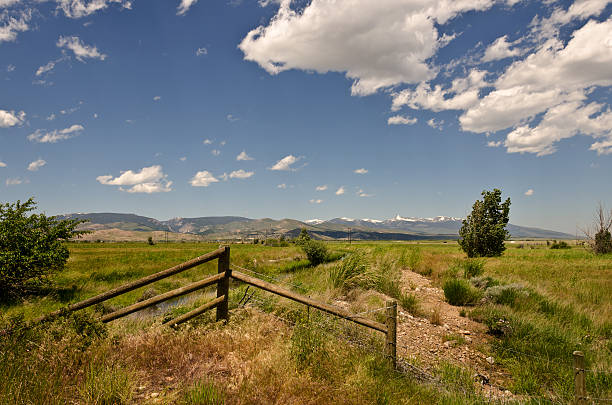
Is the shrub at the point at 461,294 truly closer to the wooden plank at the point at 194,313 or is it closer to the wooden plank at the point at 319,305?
the wooden plank at the point at 319,305

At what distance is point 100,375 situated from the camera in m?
3.40

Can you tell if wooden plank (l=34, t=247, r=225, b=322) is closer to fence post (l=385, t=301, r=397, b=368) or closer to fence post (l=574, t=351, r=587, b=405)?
fence post (l=385, t=301, r=397, b=368)

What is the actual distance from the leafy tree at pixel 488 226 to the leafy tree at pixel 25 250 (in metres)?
30.8

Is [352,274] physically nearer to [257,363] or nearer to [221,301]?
[221,301]

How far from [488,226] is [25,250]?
32953 mm

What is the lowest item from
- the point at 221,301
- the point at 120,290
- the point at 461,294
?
the point at 461,294

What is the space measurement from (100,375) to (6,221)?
50.3 feet

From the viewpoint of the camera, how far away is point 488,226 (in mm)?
28391

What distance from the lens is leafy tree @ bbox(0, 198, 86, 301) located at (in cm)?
1290

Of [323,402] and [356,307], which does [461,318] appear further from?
[323,402]

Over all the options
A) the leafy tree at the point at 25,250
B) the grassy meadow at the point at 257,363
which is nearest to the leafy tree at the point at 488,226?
the grassy meadow at the point at 257,363

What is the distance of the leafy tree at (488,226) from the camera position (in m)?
28.3

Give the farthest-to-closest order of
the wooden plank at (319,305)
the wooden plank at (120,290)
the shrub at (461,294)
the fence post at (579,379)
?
1. the shrub at (461,294)
2. the wooden plank at (319,305)
3. the wooden plank at (120,290)
4. the fence post at (579,379)

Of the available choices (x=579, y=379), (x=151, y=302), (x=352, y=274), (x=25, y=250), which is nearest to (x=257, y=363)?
(x=151, y=302)
